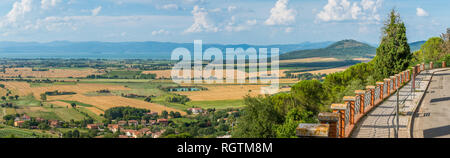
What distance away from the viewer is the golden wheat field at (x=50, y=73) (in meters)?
71.8

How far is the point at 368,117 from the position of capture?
9.33m

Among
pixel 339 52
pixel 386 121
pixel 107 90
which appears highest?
pixel 339 52

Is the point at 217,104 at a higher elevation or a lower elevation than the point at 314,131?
lower

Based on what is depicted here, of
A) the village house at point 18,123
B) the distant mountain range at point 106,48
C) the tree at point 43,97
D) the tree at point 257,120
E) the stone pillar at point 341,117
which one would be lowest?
the village house at point 18,123

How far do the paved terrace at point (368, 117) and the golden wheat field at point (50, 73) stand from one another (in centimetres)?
7206

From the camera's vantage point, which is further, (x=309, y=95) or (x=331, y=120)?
(x=309, y=95)

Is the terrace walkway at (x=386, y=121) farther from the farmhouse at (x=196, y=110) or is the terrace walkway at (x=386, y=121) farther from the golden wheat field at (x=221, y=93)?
the golden wheat field at (x=221, y=93)

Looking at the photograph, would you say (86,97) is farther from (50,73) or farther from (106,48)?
(106,48)

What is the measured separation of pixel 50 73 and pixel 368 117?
78141 millimetres

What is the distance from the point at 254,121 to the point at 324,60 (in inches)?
2567

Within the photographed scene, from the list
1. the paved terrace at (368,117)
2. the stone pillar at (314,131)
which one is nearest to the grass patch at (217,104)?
the paved terrace at (368,117)

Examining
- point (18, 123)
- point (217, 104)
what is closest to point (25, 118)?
point (18, 123)
